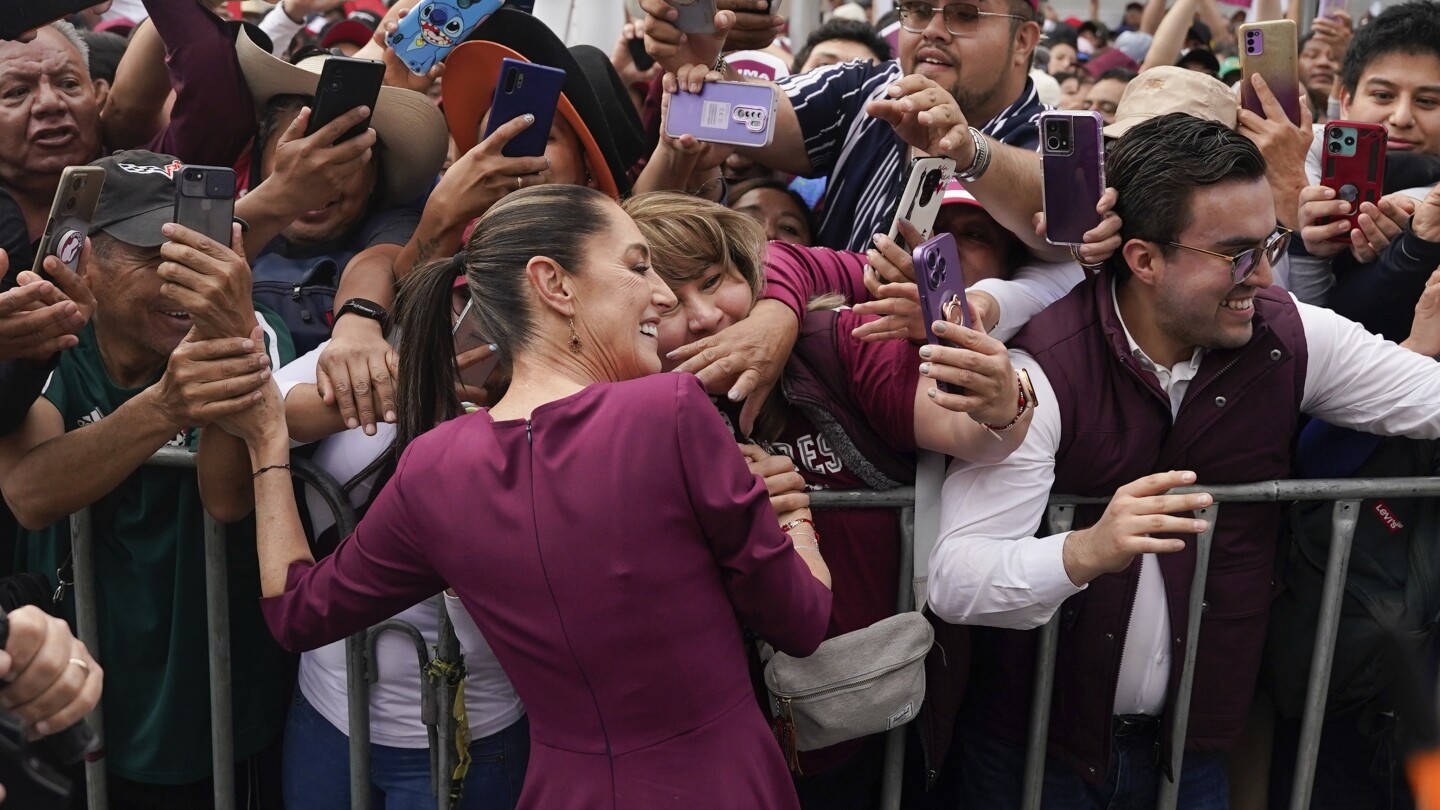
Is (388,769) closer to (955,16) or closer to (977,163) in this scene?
(977,163)

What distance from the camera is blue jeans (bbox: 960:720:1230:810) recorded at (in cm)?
297

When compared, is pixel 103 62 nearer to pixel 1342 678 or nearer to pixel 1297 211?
pixel 1297 211

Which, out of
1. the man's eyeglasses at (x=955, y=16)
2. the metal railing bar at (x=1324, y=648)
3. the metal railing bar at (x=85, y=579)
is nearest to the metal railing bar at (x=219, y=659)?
the metal railing bar at (x=85, y=579)

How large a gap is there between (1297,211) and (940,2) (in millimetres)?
1110

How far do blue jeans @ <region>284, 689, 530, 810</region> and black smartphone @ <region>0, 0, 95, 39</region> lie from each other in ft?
5.11

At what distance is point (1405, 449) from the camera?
10.1ft

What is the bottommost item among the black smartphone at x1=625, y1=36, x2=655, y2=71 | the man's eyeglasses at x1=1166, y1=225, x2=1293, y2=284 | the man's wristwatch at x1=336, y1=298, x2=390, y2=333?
the black smartphone at x1=625, y1=36, x2=655, y2=71

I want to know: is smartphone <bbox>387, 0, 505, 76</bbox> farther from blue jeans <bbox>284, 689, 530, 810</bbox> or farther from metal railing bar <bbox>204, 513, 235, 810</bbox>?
blue jeans <bbox>284, 689, 530, 810</bbox>

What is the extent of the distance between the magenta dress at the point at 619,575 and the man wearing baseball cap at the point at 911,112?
1.18 meters

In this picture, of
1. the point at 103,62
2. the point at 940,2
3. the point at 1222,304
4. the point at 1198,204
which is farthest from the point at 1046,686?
the point at 103,62

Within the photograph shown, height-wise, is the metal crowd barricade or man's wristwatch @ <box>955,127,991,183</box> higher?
man's wristwatch @ <box>955,127,991,183</box>

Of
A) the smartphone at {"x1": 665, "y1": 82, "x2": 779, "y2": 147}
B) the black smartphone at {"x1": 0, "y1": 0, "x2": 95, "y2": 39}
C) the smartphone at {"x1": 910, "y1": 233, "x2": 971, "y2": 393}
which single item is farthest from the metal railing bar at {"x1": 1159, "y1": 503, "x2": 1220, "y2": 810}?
the black smartphone at {"x1": 0, "y1": 0, "x2": 95, "y2": 39}

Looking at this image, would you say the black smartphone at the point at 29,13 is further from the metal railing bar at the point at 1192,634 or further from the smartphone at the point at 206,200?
the metal railing bar at the point at 1192,634

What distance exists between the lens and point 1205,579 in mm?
2893
